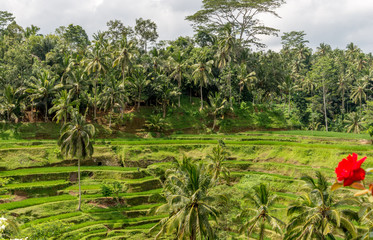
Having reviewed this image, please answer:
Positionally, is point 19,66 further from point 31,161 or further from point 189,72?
point 189,72

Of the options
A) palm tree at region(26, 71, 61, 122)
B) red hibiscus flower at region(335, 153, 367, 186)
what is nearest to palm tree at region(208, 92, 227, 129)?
palm tree at region(26, 71, 61, 122)

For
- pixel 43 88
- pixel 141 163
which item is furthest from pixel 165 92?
pixel 43 88

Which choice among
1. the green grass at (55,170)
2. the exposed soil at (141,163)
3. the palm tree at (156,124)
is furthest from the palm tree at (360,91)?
the green grass at (55,170)

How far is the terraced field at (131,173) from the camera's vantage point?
33188 millimetres

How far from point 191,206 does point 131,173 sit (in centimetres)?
2164

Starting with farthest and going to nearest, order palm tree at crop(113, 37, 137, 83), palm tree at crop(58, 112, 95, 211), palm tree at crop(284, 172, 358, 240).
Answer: palm tree at crop(113, 37, 137, 83)
palm tree at crop(58, 112, 95, 211)
palm tree at crop(284, 172, 358, 240)

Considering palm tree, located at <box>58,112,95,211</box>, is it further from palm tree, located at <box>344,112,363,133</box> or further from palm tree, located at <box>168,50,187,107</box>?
palm tree, located at <box>344,112,363,133</box>

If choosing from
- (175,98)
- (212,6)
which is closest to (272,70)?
(212,6)

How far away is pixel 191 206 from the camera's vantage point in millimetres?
23047

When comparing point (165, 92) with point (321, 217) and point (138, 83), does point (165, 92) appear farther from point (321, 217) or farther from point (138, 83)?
point (321, 217)

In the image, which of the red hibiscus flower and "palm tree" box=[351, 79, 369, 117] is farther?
"palm tree" box=[351, 79, 369, 117]

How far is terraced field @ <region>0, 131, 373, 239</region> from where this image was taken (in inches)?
1307

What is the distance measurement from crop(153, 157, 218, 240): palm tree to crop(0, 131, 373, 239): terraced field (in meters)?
6.35

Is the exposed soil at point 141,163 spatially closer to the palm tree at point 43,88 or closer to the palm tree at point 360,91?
the palm tree at point 43,88
